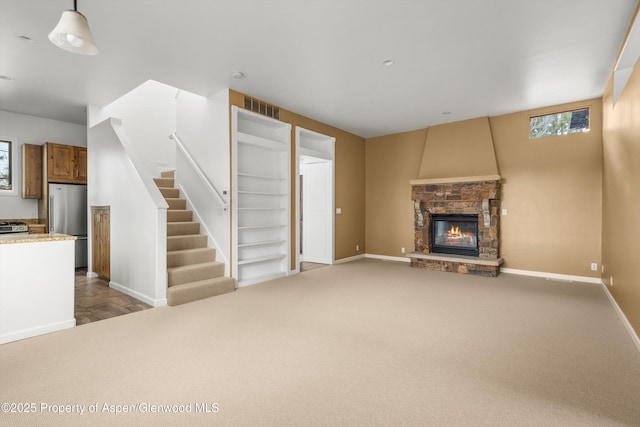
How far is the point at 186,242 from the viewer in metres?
4.95

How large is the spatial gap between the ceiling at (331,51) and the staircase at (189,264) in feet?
6.98

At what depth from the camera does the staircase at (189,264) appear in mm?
4238

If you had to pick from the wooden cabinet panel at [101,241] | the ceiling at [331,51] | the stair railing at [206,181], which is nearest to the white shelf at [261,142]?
the ceiling at [331,51]

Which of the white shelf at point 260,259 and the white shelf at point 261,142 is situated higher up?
the white shelf at point 261,142

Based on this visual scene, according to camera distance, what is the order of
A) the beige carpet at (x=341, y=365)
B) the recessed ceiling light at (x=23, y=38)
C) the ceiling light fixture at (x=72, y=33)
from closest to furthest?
the beige carpet at (x=341, y=365), the ceiling light fixture at (x=72, y=33), the recessed ceiling light at (x=23, y=38)

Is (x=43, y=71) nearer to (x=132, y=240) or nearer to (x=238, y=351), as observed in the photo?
(x=132, y=240)

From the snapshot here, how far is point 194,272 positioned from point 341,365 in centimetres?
282

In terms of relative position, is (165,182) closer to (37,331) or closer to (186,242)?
(186,242)

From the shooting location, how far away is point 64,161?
19.8ft

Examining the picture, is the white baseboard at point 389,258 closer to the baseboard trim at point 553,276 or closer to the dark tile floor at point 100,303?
the baseboard trim at point 553,276

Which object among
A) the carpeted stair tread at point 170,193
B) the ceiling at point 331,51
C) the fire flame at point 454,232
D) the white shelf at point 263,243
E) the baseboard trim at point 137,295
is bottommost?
the baseboard trim at point 137,295

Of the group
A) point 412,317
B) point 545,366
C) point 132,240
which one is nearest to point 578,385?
point 545,366

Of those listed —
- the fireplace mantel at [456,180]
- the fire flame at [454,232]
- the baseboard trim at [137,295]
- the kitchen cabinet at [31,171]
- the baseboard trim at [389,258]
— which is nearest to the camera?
the baseboard trim at [137,295]

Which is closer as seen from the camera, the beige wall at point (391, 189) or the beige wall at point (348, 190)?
the beige wall at point (348, 190)
